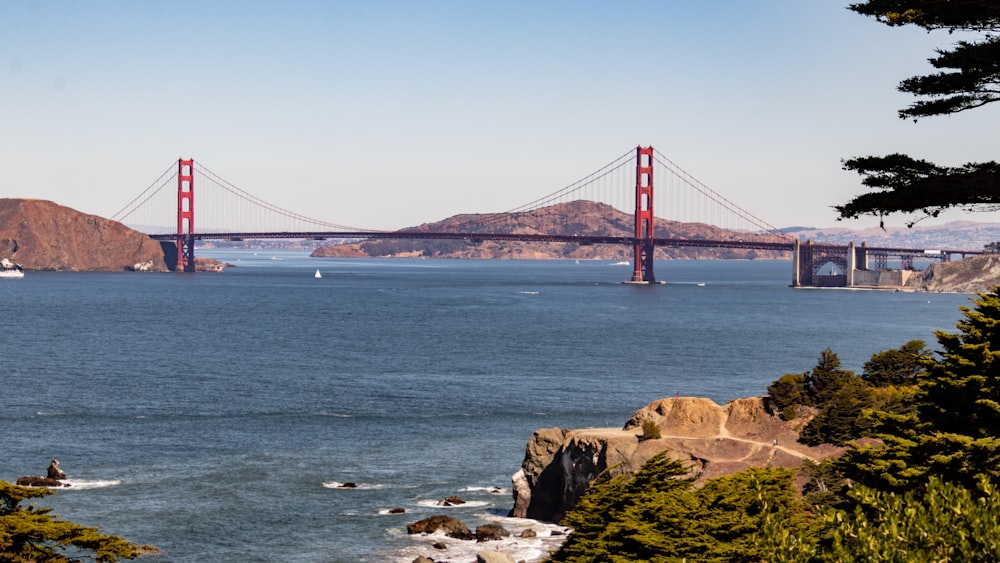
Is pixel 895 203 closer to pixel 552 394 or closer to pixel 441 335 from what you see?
pixel 552 394

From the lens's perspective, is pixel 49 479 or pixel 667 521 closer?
pixel 667 521

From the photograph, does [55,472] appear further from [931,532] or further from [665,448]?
[931,532]

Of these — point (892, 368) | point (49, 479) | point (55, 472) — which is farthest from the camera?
point (892, 368)

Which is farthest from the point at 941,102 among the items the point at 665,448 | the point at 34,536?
the point at 665,448

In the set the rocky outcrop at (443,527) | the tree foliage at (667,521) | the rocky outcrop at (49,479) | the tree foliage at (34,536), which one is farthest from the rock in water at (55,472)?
the tree foliage at (667,521)


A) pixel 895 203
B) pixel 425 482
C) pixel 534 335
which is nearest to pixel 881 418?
pixel 895 203

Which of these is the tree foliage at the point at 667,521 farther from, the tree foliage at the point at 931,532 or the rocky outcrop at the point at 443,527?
the rocky outcrop at the point at 443,527

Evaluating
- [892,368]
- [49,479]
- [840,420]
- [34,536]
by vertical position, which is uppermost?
[892,368]
